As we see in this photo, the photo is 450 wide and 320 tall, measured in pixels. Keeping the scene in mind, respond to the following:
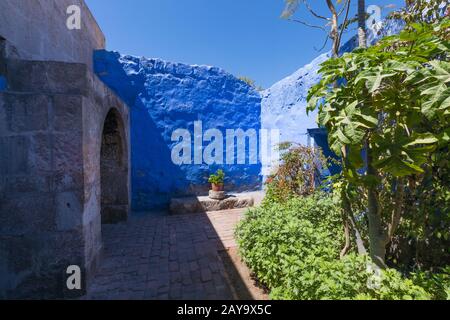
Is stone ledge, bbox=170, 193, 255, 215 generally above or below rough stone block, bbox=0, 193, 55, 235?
below

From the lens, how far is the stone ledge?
5.71m

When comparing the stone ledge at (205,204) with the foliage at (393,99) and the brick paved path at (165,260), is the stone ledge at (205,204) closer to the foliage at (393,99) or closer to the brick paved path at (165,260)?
the brick paved path at (165,260)

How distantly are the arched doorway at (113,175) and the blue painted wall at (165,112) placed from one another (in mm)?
1037

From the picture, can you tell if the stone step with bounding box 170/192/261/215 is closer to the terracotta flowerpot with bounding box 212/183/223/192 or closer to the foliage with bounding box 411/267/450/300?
the terracotta flowerpot with bounding box 212/183/223/192

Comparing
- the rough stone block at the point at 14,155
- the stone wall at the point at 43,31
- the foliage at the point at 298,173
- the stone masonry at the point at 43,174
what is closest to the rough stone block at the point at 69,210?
the stone masonry at the point at 43,174

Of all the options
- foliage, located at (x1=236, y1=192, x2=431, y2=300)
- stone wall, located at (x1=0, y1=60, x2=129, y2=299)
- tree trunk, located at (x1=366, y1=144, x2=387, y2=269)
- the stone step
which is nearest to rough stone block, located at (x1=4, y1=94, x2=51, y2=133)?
stone wall, located at (x1=0, y1=60, x2=129, y2=299)

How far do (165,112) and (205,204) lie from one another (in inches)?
112

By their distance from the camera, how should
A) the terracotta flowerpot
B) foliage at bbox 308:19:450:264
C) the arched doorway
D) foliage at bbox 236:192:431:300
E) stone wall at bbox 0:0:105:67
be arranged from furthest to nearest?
the terracotta flowerpot < the arched doorway < stone wall at bbox 0:0:105:67 < foliage at bbox 236:192:431:300 < foliage at bbox 308:19:450:264

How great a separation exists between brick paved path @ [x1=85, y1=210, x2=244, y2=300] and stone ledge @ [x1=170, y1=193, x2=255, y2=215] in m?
0.54
